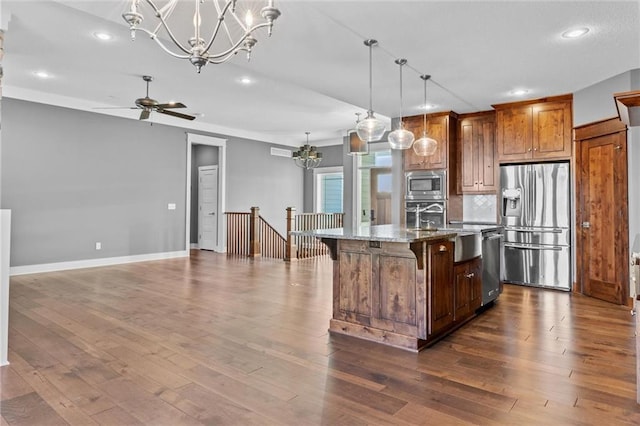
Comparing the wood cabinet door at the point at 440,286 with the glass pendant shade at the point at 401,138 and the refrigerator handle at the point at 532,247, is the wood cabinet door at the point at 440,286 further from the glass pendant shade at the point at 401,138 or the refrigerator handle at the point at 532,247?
the refrigerator handle at the point at 532,247

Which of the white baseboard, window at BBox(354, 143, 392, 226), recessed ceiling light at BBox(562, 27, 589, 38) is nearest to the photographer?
recessed ceiling light at BBox(562, 27, 589, 38)

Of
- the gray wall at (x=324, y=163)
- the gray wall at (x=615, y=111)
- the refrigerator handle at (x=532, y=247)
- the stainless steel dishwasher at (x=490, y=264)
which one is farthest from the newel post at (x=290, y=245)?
the gray wall at (x=615, y=111)

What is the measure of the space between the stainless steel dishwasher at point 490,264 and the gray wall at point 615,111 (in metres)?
1.39

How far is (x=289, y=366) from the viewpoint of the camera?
2684mm

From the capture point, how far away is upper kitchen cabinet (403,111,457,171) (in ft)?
20.5

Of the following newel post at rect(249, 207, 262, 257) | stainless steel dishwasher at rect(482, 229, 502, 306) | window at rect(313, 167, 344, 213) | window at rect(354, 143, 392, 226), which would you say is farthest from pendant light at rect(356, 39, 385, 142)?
window at rect(313, 167, 344, 213)

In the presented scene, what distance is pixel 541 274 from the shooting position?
215 inches

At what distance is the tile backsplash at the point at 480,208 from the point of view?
248 inches

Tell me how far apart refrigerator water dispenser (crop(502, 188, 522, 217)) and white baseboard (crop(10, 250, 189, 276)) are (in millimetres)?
6073

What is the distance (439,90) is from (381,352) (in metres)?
3.58

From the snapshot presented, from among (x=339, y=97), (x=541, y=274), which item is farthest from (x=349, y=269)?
(x=541, y=274)

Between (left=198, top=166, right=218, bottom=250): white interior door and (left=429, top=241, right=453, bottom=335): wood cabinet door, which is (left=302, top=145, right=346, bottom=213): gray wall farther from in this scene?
(left=429, top=241, right=453, bottom=335): wood cabinet door

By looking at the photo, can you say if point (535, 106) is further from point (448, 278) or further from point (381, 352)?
point (381, 352)

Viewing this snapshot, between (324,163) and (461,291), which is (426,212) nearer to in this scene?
(461,291)
